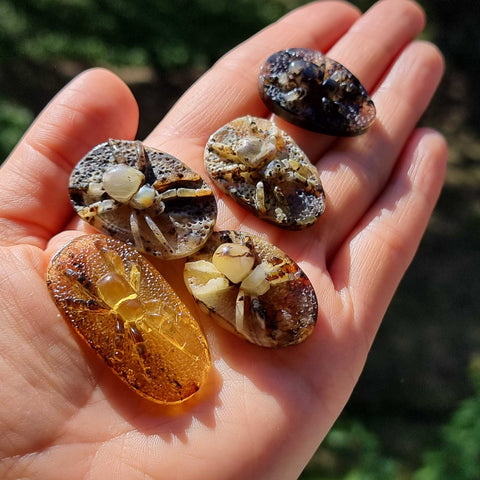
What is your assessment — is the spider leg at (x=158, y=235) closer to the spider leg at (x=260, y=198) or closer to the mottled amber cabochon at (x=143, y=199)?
the mottled amber cabochon at (x=143, y=199)

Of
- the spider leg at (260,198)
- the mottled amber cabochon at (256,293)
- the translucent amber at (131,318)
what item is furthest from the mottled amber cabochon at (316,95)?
the translucent amber at (131,318)

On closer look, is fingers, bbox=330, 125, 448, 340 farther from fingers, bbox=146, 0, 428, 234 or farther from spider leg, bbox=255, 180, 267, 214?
spider leg, bbox=255, 180, 267, 214

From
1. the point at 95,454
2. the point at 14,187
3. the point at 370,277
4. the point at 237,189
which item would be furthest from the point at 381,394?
the point at 14,187

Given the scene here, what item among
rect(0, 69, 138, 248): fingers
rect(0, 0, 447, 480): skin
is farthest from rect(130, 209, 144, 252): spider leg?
rect(0, 69, 138, 248): fingers

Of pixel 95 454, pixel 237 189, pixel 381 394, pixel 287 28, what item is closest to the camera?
pixel 95 454

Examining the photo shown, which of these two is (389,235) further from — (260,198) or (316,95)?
(316,95)

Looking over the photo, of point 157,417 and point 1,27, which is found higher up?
point 1,27

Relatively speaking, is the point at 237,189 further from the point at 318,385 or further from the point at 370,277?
the point at 318,385

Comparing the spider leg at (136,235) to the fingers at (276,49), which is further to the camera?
the fingers at (276,49)
